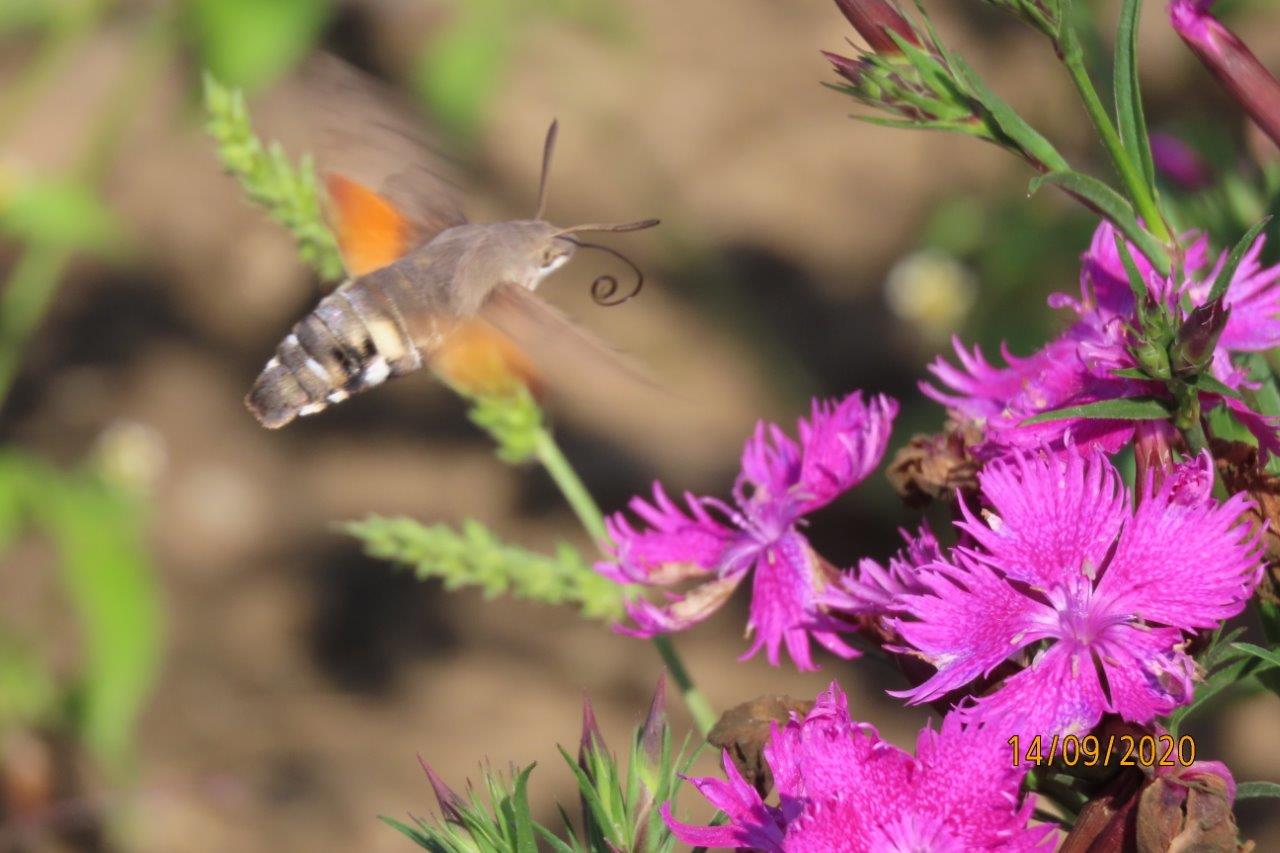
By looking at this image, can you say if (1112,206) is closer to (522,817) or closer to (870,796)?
(870,796)

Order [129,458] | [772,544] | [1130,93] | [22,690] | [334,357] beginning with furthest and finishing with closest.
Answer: [129,458] → [22,690] → [334,357] → [772,544] → [1130,93]

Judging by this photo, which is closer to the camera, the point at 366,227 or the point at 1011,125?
the point at 1011,125

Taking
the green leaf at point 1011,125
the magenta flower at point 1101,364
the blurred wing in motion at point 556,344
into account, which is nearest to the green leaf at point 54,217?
the blurred wing in motion at point 556,344

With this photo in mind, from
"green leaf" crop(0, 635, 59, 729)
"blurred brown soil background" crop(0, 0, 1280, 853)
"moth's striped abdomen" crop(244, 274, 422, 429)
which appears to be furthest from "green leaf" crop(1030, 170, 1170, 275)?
"green leaf" crop(0, 635, 59, 729)

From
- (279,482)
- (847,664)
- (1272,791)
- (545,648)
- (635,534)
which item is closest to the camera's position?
(1272,791)

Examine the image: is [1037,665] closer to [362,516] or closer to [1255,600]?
[1255,600]

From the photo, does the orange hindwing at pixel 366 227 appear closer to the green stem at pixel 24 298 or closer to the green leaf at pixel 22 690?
the green stem at pixel 24 298

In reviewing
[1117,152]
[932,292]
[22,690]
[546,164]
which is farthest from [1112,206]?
[22,690]

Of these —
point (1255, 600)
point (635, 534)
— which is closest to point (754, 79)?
point (635, 534)
